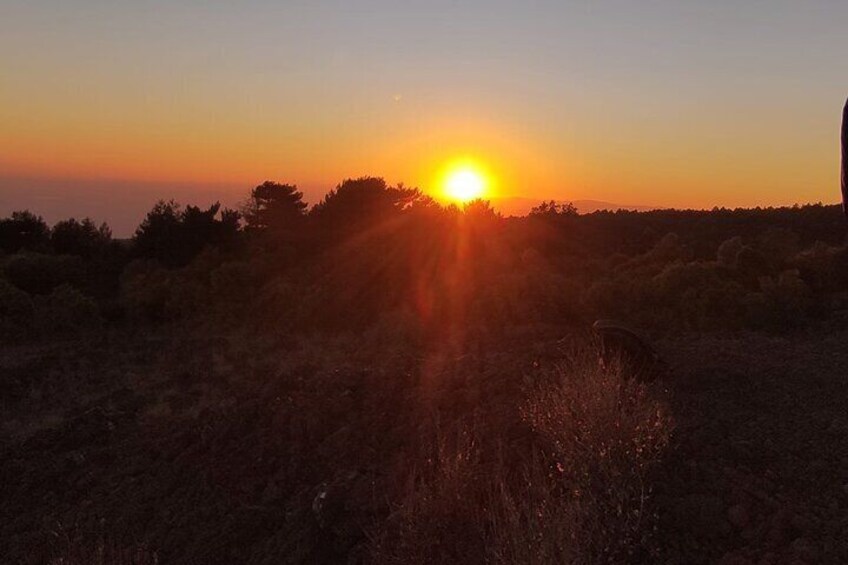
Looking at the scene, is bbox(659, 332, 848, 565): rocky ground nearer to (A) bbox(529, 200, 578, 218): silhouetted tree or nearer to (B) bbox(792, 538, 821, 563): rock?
(B) bbox(792, 538, 821, 563): rock

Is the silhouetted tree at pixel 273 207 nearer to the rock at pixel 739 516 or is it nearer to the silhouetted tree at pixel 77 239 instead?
the silhouetted tree at pixel 77 239

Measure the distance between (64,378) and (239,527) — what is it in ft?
23.2

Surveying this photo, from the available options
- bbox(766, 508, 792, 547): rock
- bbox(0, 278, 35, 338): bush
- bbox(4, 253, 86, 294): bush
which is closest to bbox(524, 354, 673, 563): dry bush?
bbox(766, 508, 792, 547): rock

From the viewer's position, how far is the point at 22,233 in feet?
81.5

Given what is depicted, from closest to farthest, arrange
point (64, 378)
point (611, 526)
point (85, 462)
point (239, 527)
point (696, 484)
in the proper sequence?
point (611, 526), point (696, 484), point (239, 527), point (85, 462), point (64, 378)

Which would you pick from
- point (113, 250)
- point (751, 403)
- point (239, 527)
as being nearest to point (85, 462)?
point (239, 527)

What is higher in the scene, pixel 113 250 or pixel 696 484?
pixel 113 250

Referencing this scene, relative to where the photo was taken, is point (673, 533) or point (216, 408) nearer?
point (673, 533)

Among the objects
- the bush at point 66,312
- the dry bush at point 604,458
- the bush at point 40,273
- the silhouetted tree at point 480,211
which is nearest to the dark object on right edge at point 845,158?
the dry bush at point 604,458

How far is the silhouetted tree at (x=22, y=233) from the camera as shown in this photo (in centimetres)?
2442

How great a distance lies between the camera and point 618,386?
4.82 metres

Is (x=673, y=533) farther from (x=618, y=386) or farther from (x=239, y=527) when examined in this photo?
(x=239, y=527)

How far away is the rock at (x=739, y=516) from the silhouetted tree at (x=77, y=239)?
24.3 m

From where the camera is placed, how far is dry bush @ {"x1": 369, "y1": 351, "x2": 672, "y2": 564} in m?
3.78
